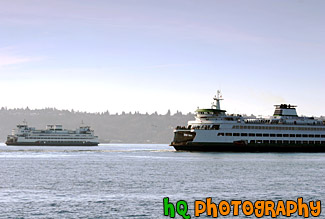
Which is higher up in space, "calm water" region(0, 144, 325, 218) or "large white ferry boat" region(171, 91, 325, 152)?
"large white ferry boat" region(171, 91, 325, 152)

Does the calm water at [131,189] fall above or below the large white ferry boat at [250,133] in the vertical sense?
below

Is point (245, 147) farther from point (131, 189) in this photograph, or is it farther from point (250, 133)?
point (131, 189)

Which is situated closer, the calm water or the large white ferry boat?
the calm water

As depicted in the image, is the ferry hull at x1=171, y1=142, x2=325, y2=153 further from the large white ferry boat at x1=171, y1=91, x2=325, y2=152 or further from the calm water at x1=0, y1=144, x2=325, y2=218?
the calm water at x1=0, y1=144, x2=325, y2=218

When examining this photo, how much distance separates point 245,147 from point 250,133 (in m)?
3.75

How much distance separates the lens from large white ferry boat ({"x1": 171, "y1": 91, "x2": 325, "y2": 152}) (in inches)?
4973

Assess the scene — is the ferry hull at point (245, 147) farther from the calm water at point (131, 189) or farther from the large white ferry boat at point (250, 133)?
the calm water at point (131, 189)

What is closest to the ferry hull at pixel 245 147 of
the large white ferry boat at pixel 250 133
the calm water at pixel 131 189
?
the large white ferry boat at pixel 250 133

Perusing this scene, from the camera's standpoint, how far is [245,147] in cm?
12950

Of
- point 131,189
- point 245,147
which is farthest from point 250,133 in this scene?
point 131,189

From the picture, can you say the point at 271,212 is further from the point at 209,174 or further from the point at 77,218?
the point at 209,174

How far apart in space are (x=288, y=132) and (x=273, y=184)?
3192 inches

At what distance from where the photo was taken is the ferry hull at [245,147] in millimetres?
125625

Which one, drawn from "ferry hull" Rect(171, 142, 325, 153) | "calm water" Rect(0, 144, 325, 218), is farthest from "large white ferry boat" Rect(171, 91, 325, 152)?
"calm water" Rect(0, 144, 325, 218)
